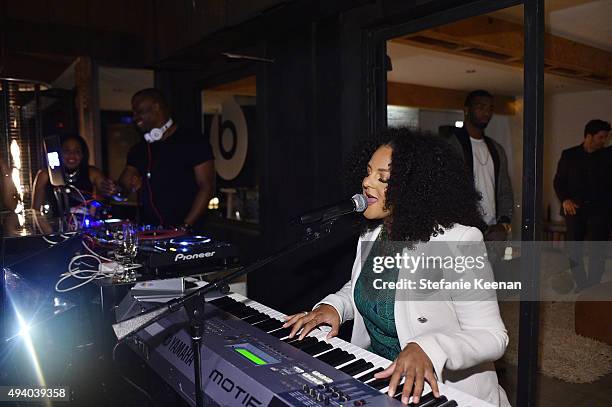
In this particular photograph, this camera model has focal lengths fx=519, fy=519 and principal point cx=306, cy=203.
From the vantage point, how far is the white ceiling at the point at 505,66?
13.5 feet

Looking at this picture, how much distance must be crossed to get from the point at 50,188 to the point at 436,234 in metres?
2.45

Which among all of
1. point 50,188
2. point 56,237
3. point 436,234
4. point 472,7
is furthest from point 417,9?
point 50,188

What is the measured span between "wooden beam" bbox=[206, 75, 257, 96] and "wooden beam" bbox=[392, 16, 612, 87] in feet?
3.95

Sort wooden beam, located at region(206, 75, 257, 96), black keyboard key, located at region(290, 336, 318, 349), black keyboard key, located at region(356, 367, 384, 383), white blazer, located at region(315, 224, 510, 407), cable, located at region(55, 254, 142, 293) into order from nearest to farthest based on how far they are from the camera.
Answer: black keyboard key, located at region(356, 367, 384, 383) → white blazer, located at region(315, 224, 510, 407) → black keyboard key, located at region(290, 336, 318, 349) → cable, located at region(55, 254, 142, 293) → wooden beam, located at region(206, 75, 257, 96)

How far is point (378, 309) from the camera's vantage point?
5.54 feet

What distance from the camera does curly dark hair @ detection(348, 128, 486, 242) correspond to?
167cm

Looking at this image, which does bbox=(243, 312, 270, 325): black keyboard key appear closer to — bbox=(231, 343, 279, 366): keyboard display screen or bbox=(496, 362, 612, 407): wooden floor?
A: bbox=(231, 343, 279, 366): keyboard display screen

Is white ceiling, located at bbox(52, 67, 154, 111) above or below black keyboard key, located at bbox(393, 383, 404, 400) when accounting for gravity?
above

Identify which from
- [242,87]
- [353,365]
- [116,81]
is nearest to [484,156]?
[242,87]

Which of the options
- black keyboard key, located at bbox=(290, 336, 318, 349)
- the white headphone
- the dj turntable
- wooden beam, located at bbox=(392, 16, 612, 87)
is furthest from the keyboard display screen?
wooden beam, located at bbox=(392, 16, 612, 87)

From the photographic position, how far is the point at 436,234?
5.48 ft

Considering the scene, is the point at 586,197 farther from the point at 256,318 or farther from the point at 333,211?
the point at 333,211

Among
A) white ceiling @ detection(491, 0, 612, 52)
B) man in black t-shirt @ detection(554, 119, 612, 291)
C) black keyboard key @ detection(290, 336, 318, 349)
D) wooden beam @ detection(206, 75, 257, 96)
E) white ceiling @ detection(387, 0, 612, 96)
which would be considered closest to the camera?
black keyboard key @ detection(290, 336, 318, 349)

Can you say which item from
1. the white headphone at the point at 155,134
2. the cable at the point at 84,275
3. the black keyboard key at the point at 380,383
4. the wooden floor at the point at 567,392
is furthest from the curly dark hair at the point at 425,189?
the white headphone at the point at 155,134
